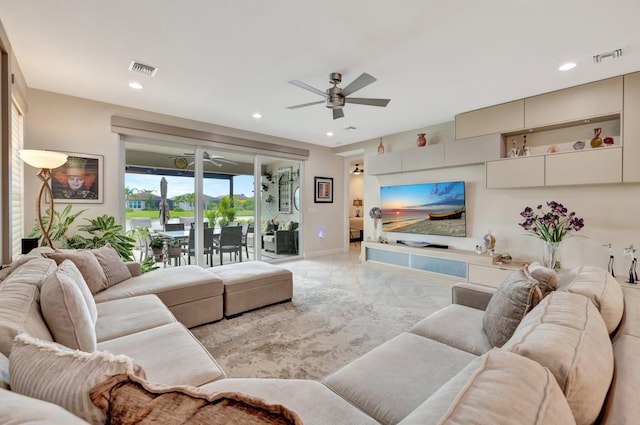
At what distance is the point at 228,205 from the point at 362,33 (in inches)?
151

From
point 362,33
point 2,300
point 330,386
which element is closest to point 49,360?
point 2,300

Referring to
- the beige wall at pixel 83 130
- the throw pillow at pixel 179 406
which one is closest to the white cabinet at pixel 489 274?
the throw pillow at pixel 179 406

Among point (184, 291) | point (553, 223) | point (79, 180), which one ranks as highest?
point (79, 180)

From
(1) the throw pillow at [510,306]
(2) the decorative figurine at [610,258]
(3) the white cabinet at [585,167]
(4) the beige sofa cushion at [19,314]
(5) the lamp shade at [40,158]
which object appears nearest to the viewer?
(4) the beige sofa cushion at [19,314]

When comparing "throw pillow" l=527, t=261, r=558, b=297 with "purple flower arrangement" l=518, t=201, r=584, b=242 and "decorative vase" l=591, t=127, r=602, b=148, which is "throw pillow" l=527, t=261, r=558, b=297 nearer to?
"purple flower arrangement" l=518, t=201, r=584, b=242

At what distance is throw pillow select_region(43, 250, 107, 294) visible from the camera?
7.74ft

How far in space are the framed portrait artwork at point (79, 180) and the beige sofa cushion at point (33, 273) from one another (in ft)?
7.03

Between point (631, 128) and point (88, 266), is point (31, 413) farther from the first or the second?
point (631, 128)

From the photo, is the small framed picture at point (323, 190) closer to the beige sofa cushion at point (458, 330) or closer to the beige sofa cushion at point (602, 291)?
the beige sofa cushion at point (458, 330)

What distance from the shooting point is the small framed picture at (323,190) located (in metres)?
6.54

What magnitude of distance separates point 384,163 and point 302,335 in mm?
3687

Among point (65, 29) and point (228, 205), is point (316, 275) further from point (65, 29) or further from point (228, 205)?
point (65, 29)

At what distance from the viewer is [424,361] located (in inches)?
55.4

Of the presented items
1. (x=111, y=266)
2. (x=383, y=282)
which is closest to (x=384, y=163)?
(x=383, y=282)
